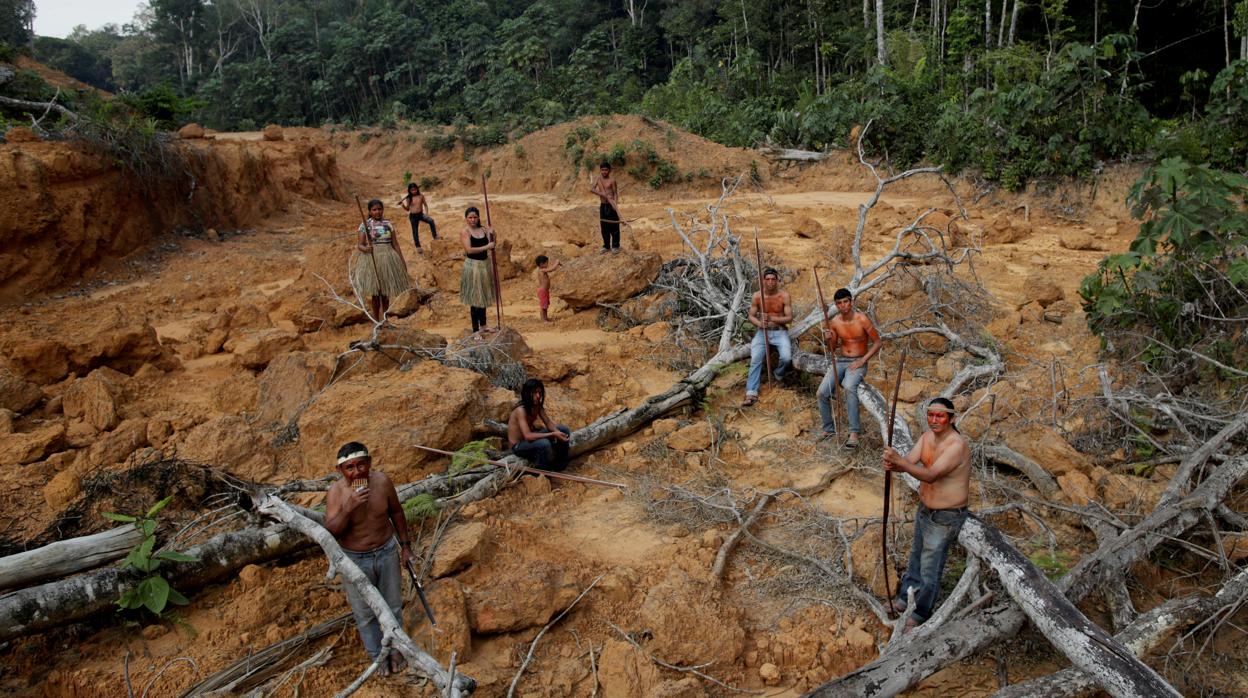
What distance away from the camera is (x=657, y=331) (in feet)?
27.9

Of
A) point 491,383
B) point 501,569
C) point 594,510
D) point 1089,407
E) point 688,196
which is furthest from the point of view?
Result: point 688,196

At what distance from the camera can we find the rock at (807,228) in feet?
39.6

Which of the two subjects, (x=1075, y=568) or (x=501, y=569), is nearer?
(x=1075, y=568)

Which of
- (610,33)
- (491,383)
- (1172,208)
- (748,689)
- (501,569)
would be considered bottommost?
(748,689)

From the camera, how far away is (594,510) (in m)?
5.32

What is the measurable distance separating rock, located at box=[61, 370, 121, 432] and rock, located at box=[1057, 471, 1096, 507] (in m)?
7.22

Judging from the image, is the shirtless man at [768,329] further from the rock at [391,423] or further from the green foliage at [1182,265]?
the green foliage at [1182,265]

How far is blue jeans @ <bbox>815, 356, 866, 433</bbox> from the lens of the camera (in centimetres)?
588

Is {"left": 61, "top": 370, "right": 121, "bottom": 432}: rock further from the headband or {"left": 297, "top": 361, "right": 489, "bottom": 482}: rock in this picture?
the headband

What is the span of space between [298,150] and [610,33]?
62.0 ft

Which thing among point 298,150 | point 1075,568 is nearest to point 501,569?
point 1075,568

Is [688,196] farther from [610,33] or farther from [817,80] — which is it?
[610,33]

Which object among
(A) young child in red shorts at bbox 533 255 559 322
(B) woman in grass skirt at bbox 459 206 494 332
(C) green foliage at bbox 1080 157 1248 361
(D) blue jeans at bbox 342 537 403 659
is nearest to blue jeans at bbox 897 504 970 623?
(D) blue jeans at bbox 342 537 403 659

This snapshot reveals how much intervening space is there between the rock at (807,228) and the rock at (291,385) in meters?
7.91
